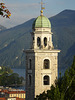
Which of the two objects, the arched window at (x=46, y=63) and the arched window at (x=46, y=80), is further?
the arched window at (x=46, y=80)

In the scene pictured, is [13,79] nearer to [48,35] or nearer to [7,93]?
[7,93]

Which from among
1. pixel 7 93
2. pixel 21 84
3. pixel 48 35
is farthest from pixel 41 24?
pixel 21 84

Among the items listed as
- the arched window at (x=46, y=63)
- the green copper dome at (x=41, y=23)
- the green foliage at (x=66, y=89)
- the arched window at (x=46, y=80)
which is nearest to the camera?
the green foliage at (x=66, y=89)

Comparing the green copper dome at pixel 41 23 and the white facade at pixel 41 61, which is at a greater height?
the green copper dome at pixel 41 23

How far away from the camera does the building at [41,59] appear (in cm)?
3659

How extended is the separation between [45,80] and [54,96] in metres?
11.4

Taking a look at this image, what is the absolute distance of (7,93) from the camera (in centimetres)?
10094

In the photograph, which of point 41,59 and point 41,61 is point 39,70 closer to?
point 41,61

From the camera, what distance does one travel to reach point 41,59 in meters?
36.6

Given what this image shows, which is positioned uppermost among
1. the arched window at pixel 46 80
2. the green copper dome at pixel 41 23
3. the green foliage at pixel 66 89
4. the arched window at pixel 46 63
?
the green copper dome at pixel 41 23

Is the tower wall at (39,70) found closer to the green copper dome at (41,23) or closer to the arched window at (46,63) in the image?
the arched window at (46,63)

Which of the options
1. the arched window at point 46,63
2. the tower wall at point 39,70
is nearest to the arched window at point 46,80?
the tower wall at point 39,70

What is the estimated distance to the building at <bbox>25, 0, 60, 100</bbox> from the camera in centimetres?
3659

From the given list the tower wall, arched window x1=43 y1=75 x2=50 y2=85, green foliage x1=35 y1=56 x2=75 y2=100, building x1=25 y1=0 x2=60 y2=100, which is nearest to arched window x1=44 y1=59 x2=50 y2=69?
building x1=25 y1=0 x2=60 y2=100
